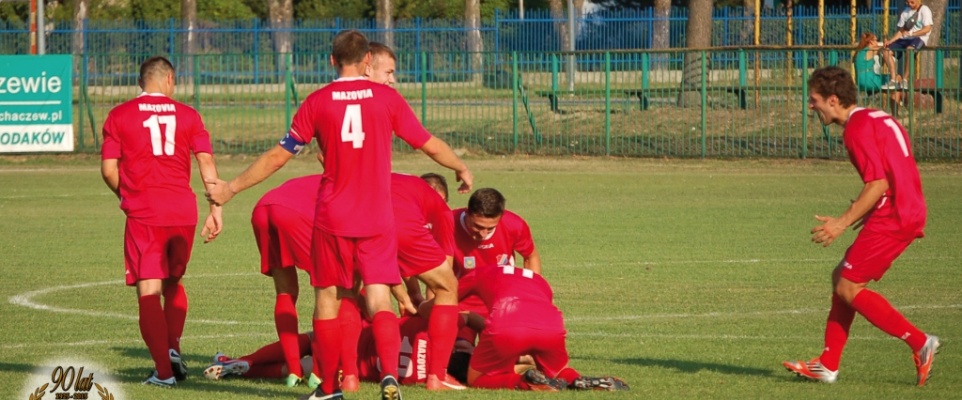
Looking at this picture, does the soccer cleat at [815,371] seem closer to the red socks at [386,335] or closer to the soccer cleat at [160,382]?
the red socks at [386,335]

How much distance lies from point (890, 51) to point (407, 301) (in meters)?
18.2

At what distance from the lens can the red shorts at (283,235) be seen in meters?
8.05

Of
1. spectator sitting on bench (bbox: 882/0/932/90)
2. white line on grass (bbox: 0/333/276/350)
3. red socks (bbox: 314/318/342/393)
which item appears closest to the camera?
red socks (bbox: 314/318/342/393)

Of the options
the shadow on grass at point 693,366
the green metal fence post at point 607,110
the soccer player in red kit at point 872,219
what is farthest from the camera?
the green metal fence post at point 607,110

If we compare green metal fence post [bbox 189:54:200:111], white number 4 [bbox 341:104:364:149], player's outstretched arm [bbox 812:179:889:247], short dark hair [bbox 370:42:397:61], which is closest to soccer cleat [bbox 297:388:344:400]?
white number 4 [bbox 341:104:364:149]

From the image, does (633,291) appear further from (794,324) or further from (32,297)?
(32,297)

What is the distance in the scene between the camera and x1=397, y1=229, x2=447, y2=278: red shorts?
25.8 feet

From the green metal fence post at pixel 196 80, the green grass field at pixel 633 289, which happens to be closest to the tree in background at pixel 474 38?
the green metal fence post at pixel 196 80

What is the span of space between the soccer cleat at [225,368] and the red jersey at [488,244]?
159 centimetres

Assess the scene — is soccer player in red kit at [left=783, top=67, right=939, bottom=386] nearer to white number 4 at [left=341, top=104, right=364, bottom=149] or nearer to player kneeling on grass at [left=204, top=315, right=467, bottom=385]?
player kneeling on grass at [left=204, top=315, right=467, bottom=385]

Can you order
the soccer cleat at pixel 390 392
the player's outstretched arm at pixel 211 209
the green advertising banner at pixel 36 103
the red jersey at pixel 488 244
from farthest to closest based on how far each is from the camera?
the green advertising banner at pixel 36 103, the red jersey at pixel 488 244, the player's outstretched arm at pixel 211 209, the soccer cleat at pixel 390 392

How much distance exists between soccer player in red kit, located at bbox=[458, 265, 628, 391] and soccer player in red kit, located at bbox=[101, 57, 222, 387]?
69.1 inches

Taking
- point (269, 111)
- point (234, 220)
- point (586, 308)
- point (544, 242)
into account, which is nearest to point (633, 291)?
point (586, 308)

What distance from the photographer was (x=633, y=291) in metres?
12.2
